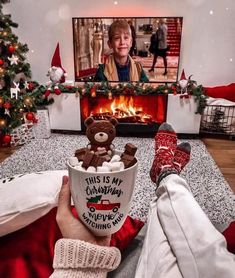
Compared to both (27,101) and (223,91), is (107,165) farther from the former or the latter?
(223,91)

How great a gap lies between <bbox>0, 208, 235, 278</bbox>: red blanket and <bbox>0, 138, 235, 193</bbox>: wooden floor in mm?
1713

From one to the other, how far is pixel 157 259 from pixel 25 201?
0.35 m

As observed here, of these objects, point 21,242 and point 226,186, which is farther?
point 226,186

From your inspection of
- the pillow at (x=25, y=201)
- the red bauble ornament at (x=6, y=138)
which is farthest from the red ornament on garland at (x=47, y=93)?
the pillow at (x=25, y=201)

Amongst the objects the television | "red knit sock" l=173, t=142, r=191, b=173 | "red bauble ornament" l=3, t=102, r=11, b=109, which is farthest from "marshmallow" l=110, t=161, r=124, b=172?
the television

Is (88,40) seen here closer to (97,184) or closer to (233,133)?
(233,133)

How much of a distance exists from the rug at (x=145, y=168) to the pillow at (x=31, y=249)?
745 millimetres

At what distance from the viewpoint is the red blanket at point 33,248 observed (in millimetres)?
592

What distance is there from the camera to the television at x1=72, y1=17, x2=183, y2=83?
302 centimetres

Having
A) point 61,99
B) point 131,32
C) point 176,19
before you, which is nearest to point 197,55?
point 176,19

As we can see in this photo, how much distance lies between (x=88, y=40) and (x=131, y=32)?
21.1 inches

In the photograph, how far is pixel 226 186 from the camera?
2045 mm

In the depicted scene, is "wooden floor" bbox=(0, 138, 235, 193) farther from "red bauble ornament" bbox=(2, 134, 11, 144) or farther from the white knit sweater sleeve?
the white knit sweater sleeve

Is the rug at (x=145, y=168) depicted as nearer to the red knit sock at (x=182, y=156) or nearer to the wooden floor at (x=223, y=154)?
the wooden floor at (x=223, y=154)
